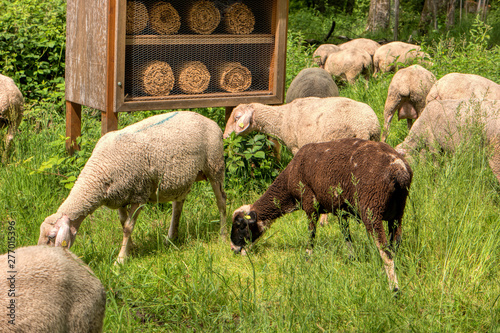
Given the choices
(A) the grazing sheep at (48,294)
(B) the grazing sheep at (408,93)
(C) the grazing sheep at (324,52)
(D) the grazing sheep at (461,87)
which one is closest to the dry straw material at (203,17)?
(B) the grazing sheep at (408,93)

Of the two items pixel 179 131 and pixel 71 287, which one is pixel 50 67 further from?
pixel 71 287

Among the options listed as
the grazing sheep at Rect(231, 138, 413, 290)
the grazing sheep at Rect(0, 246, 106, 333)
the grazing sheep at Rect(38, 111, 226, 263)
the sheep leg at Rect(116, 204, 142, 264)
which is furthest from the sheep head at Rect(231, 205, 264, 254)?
the grazing sheep at Rect(0, 246, 106, 333)

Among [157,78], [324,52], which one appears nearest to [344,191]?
[157,78]

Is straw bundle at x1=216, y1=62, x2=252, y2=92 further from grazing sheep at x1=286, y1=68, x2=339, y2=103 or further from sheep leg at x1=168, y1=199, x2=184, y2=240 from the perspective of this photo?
grazing sheep at x1=286, y1=68, x2=339, y2=103

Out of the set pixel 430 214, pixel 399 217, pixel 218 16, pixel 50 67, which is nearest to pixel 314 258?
pixel 399 217

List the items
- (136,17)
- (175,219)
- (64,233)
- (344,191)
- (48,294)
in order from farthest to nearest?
(136,17), (175,219), (344,191), (64,233), (48,294)

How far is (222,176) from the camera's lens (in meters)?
5.52

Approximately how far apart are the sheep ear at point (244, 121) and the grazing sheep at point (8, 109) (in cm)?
280

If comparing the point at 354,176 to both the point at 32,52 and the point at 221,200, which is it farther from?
the point at 32,52

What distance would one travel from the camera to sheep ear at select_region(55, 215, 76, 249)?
400 centimetres

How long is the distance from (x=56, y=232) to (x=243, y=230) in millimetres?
1534

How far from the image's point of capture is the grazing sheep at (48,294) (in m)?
2.33

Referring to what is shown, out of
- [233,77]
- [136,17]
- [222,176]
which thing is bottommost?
[222,176]

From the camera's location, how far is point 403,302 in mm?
3404
